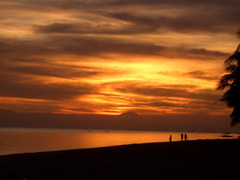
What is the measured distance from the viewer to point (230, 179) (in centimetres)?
1672

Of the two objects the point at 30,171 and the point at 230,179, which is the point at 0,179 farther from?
the point at 230,179

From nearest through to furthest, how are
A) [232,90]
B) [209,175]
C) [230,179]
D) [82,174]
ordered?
[230,179] < [209,175] < [82,174] < [232,90]

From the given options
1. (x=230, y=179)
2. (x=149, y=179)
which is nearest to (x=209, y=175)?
(x=230, y=179)

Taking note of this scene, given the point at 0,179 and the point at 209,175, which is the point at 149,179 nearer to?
the point at 209,175

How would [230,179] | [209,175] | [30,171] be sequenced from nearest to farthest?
[230,179] → [209,175] → [30,171]

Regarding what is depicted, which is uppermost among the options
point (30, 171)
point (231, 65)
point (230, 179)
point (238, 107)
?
point (231, 65)

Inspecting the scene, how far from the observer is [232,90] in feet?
107

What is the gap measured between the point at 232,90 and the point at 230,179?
56.8 feet

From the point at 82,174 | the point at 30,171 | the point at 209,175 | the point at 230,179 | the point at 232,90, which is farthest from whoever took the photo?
the point at 232,90

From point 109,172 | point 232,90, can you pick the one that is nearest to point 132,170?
point 109,172

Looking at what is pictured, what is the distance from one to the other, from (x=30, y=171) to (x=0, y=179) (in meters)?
2.79

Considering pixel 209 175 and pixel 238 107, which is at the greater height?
pixel 238 107

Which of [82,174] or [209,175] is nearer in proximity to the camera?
[209,175]

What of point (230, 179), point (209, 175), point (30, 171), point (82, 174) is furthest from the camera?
point (30, 171)
